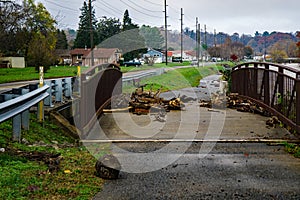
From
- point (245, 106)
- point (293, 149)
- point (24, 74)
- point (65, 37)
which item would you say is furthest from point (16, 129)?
point (65, 37)

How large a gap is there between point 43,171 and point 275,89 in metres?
7.02

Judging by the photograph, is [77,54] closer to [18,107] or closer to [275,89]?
[275,89]

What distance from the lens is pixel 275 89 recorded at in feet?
36.2

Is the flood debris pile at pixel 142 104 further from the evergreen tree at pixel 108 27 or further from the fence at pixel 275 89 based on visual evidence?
the evergreen tree at pixel 108 27

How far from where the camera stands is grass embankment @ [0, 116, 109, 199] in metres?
5.15

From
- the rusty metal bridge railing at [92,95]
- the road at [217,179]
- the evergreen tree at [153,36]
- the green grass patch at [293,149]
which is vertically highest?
the evergreen tree at [153,36]

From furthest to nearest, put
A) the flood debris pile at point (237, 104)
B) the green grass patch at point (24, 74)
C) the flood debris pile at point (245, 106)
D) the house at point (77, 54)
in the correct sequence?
the house at point (77, 54), the green grass patch at point (24, 74), the flood debris pile at point (237, 104), the flood debris pile at point (245, 106)

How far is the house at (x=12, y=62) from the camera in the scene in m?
62.7

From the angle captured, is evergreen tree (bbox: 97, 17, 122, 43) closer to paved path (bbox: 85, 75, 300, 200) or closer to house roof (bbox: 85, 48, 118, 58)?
house roof (bbox: 85, 48, 118, 58)

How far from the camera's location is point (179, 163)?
7078 millimetres

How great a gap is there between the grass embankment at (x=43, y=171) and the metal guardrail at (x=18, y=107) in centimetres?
28

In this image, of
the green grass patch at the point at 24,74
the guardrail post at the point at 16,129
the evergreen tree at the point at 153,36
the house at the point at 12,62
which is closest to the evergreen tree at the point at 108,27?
the evergreen tree at the point at 153,36

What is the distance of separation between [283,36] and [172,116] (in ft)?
501

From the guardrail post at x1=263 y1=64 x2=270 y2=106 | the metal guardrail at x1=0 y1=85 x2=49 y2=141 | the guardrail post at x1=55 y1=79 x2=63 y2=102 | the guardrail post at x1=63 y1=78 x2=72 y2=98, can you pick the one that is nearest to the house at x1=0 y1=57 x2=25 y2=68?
the guardrail post at x1=63 y1=78 x2=72 y2=98
